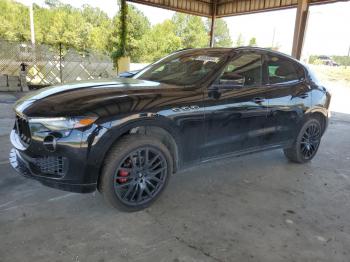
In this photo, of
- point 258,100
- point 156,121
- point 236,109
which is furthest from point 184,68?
point 156,121

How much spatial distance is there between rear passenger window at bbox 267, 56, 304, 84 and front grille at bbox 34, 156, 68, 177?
8.63 feet

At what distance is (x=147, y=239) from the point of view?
2.54 meters

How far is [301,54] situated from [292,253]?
10169 mm

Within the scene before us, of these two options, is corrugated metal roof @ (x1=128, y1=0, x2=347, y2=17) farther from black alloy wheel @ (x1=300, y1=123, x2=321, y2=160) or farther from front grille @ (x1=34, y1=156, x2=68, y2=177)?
front grille @ (x1=34, y1=156, x2=68, y2=177)

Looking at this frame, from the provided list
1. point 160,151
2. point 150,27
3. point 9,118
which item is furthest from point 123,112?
point 150,27

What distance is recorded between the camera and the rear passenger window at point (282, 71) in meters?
3.92

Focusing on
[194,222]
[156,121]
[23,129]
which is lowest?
[194,222]

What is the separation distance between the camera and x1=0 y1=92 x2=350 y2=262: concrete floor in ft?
7.82

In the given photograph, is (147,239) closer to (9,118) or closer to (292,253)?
(292,253)

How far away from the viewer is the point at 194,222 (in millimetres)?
2822

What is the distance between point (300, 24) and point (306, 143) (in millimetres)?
7926

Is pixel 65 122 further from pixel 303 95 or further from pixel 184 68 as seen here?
pixel 303 95

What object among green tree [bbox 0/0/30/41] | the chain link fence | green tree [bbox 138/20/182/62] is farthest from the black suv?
green tree [bbox 0/0/30/41]

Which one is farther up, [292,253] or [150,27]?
[150,27]
